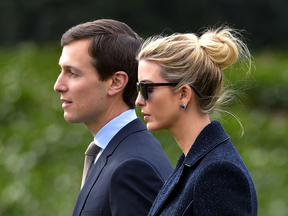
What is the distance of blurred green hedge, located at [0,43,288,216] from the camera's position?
263 inches

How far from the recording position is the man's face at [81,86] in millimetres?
2811

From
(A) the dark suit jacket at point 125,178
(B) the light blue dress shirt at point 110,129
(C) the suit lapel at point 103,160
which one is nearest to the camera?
(A) the dark suit jacket at point 125,178

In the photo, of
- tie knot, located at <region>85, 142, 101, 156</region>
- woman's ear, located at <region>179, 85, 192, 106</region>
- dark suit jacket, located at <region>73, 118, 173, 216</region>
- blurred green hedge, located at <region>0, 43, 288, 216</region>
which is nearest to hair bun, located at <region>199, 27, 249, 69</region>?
woman's ear, located at <region>179, 85, 192, 106</region>

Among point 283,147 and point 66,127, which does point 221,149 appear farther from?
point 66,127

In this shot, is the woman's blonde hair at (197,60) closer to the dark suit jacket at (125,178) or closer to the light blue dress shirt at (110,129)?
the dark suit jacket at (125,178)

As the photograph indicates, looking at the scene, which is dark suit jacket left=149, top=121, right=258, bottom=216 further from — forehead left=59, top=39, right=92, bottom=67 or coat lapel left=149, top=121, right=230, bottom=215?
forehead left=59, top=39, right=92, bottom=67

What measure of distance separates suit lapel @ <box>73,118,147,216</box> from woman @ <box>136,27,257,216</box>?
1.60ft

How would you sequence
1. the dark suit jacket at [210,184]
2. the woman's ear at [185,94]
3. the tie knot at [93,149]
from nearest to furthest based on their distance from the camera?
the dark suit jacket at [210,184] → the woman's ear at [185,94] → the tie knot at [93,149]

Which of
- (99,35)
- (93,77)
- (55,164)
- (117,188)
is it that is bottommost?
(55,164)

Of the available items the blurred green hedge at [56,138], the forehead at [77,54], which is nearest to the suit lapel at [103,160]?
the forehead at [77,54]

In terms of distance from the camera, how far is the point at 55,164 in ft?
25.2

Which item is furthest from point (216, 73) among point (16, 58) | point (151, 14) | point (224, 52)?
point (151, 14)

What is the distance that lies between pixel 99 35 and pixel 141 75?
73 cm

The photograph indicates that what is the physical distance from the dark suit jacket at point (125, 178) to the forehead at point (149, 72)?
46 cm
